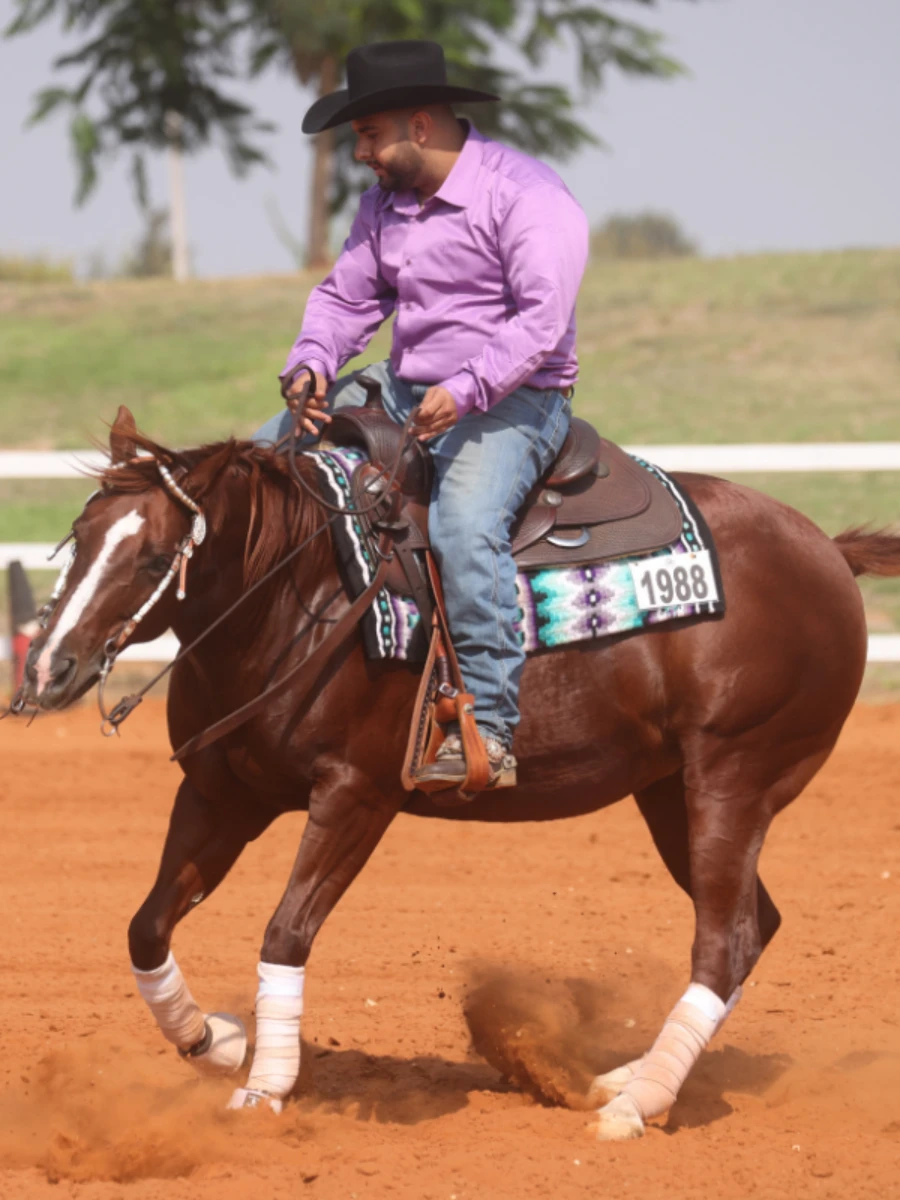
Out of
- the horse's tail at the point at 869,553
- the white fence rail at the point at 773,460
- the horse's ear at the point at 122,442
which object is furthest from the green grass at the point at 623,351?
the horse's ear at the point at 122,442

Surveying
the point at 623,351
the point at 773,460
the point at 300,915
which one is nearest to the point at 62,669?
the point at 300,915

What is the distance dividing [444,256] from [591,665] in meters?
1.23

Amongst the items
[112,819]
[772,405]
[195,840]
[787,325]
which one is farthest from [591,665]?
[787,325]

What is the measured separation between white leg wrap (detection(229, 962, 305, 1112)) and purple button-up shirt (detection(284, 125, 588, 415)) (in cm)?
158

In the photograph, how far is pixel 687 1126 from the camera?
4406mm

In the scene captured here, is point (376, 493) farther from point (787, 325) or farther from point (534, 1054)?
point (787, 325)

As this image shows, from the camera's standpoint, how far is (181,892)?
173 inches

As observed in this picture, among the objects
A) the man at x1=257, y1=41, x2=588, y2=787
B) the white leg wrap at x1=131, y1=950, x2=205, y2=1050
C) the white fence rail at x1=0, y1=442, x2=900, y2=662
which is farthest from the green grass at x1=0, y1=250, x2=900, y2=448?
the white leg wrap at x1=131, y1=950, x2=205, y2=1050

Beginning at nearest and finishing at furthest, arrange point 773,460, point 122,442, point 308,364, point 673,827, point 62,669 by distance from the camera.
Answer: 1. point 62,669
2. point 122,442
3. point 308,364
4. point 673,827
5. point 773,460

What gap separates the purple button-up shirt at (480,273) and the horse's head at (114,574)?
81 cm

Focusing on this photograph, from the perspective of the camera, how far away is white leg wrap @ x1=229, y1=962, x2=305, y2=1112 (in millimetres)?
4043

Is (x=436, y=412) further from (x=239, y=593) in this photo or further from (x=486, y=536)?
(x=239, y=593)

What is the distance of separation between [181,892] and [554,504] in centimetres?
153

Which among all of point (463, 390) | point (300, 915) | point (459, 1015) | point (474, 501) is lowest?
point (459, 1015)
